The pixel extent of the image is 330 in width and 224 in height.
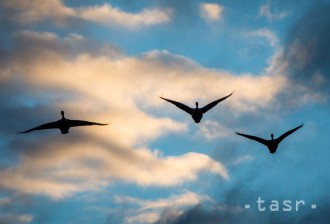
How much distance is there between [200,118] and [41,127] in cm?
2823

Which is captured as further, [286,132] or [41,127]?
[286,132]

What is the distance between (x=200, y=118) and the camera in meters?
144

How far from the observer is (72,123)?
460ft

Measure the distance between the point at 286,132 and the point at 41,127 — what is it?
44.7 m

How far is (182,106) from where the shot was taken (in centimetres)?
14688

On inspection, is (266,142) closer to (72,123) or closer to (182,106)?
(182,106)

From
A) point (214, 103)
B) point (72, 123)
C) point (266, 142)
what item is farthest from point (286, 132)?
point (72, 123)

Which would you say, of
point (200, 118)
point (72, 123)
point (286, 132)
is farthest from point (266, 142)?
point (72, 123)

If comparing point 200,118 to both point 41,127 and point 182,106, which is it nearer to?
point 182,106

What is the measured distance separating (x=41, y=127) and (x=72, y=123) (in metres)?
5.42

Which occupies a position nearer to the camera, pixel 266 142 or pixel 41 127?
pixel 41 127

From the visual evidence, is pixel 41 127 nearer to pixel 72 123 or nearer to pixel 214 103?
pixel 72 123

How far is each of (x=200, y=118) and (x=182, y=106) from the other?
487 centimetres

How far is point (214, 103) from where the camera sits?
5827 inches
